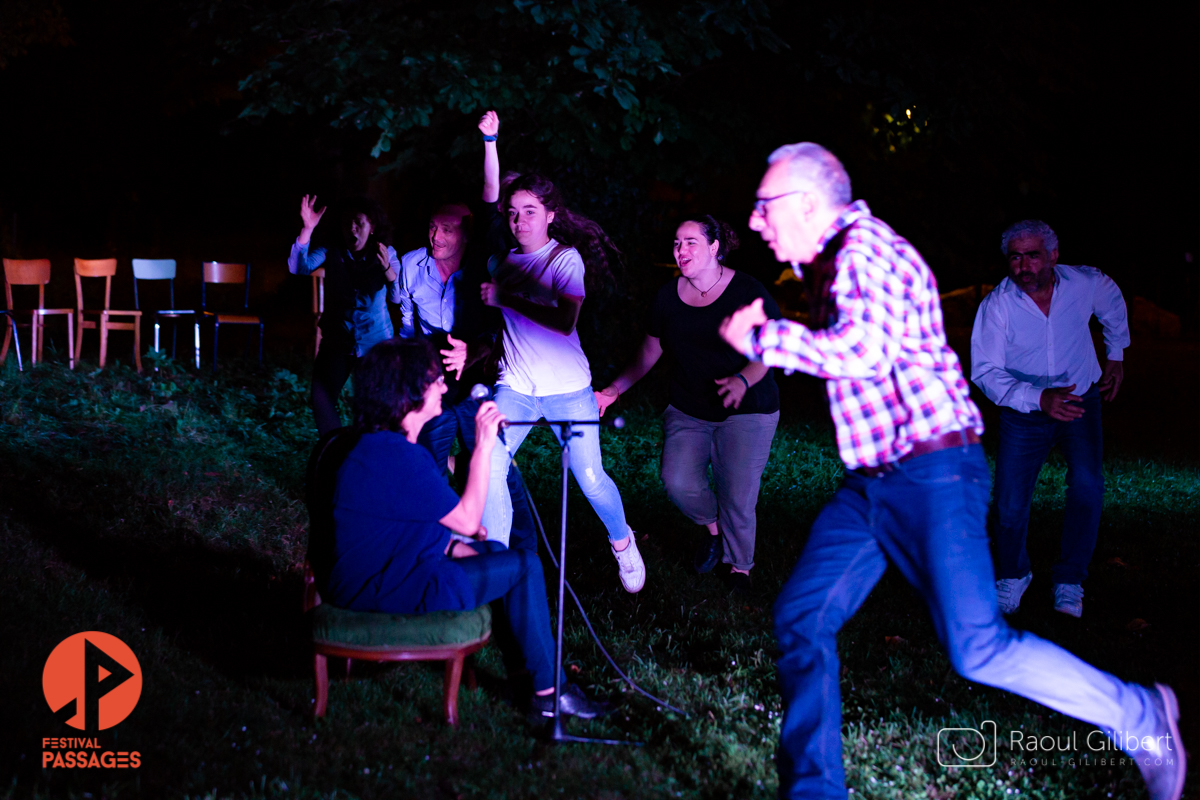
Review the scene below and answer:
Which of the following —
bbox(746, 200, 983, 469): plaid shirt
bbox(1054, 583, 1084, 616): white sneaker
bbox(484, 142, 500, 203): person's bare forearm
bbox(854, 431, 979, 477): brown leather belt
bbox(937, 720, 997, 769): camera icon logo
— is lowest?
bbox(937, 720, 997, 769): camera icon logo

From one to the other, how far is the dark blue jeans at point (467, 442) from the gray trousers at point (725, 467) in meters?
0.79

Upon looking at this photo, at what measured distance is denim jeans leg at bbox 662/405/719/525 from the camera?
5.53 m

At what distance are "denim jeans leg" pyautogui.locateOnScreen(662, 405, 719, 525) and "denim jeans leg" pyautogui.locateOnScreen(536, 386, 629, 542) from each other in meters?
0.43

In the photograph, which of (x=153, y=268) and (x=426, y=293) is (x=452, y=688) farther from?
(x=153, y=268)

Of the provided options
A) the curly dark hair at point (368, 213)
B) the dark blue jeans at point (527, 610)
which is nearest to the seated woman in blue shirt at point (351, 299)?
the curly dark hair at point (368, 213)

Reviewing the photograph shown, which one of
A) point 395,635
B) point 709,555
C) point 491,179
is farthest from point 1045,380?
point 395,635

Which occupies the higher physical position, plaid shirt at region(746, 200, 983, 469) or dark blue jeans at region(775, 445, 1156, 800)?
plaid shirt at region(746, 200, 983, 469)

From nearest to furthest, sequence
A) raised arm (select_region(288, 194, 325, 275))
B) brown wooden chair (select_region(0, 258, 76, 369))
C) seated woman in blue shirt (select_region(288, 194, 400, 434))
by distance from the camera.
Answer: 1. seated woman in blue shirt (select_region(288, 194, 400, 434))
2. raised arm (select_region(288, 194, 325, 275))
3. brown wooden chair (select_region(0, 258, 76, 369))

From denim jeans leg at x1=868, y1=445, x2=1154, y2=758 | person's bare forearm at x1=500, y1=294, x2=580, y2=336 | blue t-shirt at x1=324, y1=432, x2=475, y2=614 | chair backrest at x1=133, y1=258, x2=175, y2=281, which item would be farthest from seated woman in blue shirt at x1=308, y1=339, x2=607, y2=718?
chair backrest at x1=133, y1=258, x2=175, y2=281

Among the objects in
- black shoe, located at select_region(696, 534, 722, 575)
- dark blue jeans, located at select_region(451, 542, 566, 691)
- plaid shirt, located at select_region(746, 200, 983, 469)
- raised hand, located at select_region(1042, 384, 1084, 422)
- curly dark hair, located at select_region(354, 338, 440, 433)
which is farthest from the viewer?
black shoe, located at select_region(696, 534, 722, 575)

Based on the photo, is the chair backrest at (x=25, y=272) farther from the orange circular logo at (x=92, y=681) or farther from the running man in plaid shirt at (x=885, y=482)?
the running man in plaid shirt at (x=885, y=482)

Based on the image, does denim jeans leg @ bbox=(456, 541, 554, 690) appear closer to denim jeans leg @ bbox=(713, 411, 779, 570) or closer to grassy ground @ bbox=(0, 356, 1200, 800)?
grassy ground @ bbox=(0, 356, 1200, 800)

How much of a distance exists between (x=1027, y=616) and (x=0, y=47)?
48.7 ft

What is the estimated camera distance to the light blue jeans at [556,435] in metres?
4.90
